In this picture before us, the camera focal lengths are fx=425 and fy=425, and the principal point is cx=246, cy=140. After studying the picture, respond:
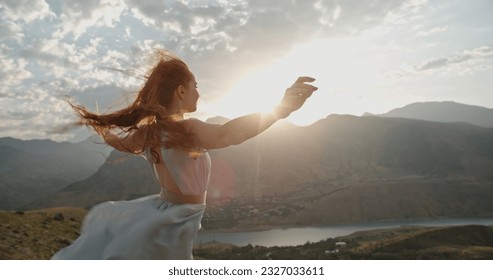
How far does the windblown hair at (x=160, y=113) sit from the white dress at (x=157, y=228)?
12 centimetres

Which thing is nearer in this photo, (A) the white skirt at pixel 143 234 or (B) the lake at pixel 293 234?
(A) the white skirt at pixel 143 234

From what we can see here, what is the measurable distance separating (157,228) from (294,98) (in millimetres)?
1325

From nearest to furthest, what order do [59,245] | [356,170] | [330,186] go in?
[59,245] < [330,186] < [356,170]

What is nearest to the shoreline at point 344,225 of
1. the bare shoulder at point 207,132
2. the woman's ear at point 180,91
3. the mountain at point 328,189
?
the mountain at point 328,189

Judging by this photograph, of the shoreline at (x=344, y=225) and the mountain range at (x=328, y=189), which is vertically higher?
the mountain range at (x=328, y=189)

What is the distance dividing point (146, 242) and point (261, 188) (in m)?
171

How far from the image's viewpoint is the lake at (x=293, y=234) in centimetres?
9769

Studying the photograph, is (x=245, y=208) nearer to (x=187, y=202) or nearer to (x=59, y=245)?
(x=59, y=245)

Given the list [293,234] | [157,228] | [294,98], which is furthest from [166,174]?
[293,234]

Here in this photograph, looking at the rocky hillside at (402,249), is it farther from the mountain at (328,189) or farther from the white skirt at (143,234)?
the mountain at (328,189)

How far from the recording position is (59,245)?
52.5 feet

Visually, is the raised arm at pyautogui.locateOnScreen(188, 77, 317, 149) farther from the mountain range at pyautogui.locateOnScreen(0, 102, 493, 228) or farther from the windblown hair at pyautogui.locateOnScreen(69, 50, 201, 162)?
the mountain range at pyautogui.locateOnScreen(0, 102, 493, 228)

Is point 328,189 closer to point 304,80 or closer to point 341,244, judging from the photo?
point 341,244
